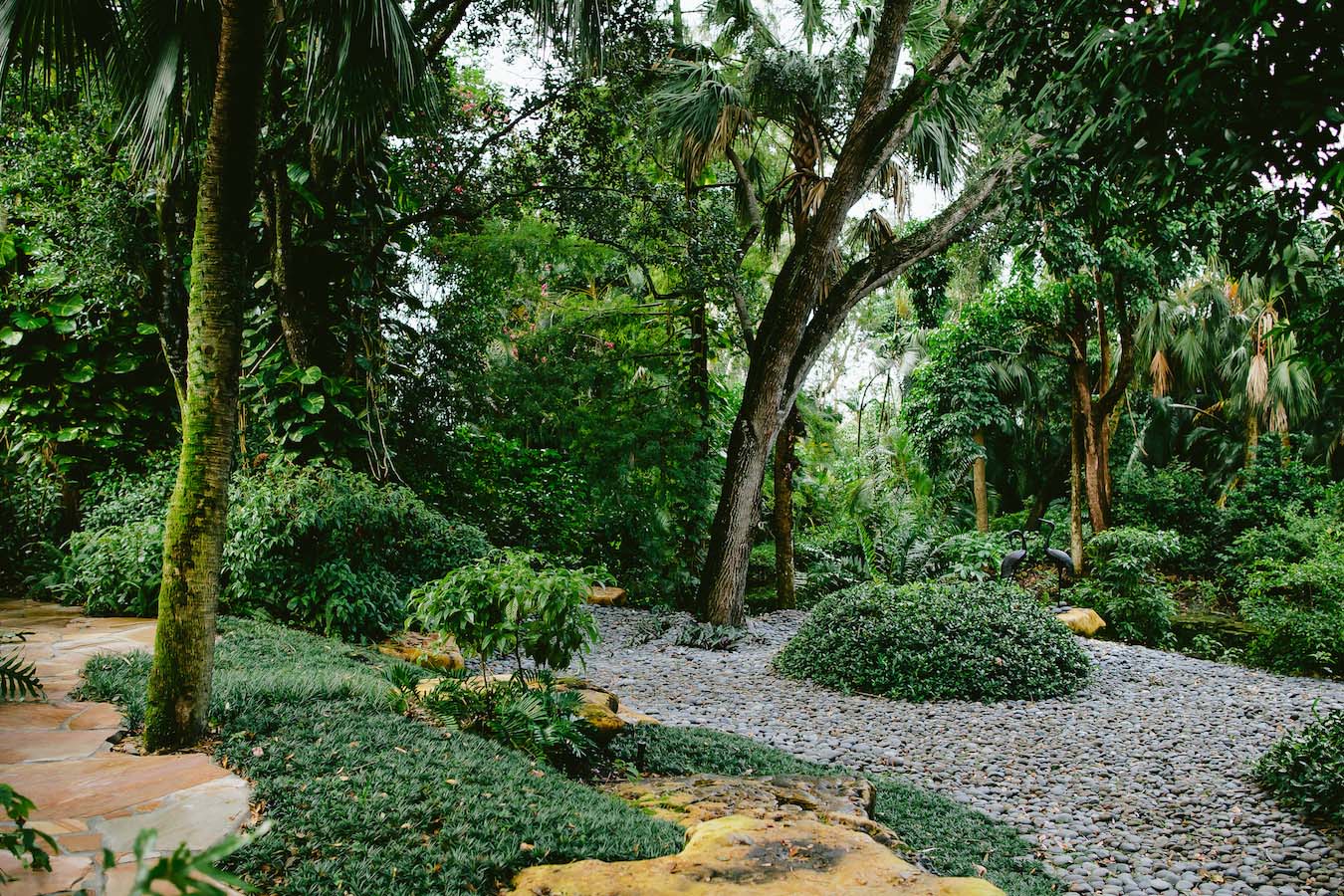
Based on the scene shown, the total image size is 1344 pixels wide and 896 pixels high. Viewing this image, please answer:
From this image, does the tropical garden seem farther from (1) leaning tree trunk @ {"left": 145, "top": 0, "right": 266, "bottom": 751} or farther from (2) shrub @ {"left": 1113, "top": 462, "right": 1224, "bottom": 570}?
(2) shrub @ {"left": 1113, "top": 462, "right": 1224, "bottom": 570}

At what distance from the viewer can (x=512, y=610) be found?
4.01 m

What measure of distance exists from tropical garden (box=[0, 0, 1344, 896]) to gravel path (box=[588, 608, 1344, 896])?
5 cm

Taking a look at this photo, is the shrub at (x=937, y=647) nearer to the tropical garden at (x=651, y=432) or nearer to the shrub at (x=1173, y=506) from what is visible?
the tropical garden at (x=651, y=432)

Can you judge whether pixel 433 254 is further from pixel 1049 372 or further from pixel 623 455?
pixel 1049 372

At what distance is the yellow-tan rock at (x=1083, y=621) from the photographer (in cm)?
984

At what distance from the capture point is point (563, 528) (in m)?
11.4

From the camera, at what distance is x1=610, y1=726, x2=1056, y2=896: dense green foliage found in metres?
3.68

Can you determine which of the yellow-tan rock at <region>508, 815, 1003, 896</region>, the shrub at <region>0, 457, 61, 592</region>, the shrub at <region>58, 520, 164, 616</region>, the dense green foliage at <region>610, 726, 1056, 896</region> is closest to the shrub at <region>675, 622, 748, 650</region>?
the dense green foliage at <region>610, 726, 1056, 896</region>

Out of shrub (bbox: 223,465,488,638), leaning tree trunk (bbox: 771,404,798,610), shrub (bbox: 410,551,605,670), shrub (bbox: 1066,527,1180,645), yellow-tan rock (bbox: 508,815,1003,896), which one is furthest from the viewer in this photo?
leaning tree trunk (bbox: 771,404,798,610)

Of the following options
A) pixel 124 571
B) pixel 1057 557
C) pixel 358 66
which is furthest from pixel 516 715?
pixel 1057 557

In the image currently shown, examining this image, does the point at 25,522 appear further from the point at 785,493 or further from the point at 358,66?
the point at 785,493

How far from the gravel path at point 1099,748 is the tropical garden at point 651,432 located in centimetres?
Result: 5

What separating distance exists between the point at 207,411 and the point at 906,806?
12.8 ft

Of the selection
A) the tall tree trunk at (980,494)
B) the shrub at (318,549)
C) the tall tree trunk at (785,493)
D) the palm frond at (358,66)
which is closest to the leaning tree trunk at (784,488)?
the tall tree trunk at (785,493)
